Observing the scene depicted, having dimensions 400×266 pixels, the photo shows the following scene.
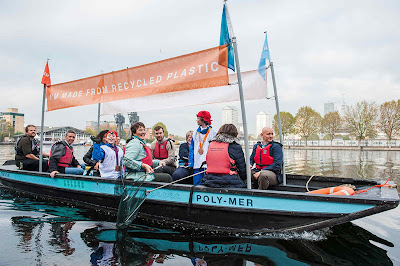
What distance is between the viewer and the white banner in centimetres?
613

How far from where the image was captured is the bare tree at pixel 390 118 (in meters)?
56.1

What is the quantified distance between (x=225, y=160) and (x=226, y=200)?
0.75 metres

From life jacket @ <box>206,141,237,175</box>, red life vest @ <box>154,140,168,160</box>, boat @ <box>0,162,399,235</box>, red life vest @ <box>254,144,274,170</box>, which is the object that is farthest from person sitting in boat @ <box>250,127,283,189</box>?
red life vest @ <box>154,140,168,160</box>

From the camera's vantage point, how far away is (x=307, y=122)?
244ft

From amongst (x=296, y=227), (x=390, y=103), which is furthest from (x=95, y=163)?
(x=390, y=103)

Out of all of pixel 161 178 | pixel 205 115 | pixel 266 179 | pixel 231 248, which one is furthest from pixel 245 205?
pixel 161 178

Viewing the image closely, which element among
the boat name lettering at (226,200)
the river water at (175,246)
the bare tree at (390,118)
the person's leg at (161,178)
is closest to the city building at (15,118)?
the bare tree at (390,118)

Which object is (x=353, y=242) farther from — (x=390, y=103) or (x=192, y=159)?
(x=390, y=103)

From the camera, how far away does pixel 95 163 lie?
25.8ft

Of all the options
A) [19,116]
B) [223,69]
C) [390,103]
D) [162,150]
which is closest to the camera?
[223,69]

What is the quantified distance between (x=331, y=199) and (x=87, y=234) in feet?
15.0

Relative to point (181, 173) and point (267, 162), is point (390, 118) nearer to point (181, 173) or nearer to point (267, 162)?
point (267, 162)

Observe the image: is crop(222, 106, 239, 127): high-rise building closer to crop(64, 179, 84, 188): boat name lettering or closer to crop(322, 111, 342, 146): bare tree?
crop(64, 179, 84, 188): boat name lettering

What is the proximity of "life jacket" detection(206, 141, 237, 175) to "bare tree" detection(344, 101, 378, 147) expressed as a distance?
6270 centimetres
